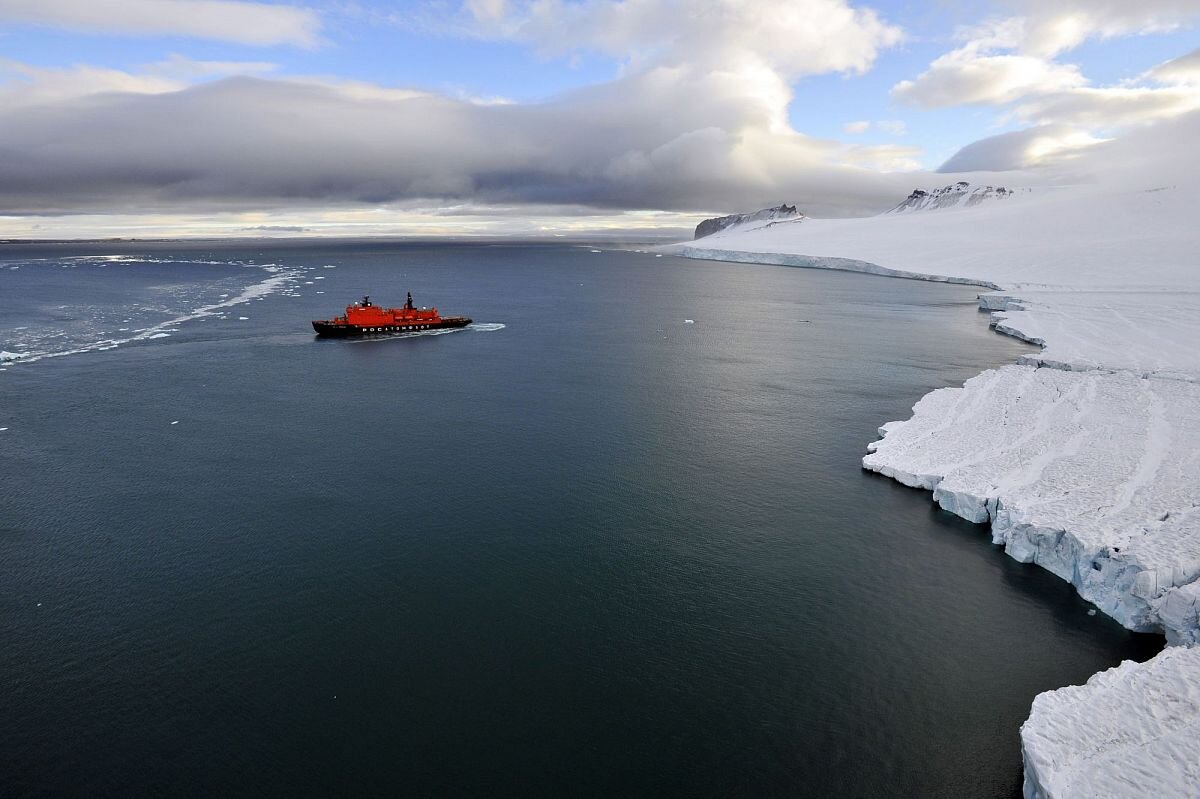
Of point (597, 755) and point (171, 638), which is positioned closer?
point (597, 755)

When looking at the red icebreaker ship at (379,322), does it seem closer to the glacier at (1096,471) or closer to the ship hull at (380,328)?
the ship hull at (380,328)

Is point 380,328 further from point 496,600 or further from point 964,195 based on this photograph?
point 964,195

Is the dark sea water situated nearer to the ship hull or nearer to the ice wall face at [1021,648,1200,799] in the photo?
the ice wall face at [1021,648,1200,799]

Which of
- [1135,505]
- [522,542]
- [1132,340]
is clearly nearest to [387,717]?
[522,542]

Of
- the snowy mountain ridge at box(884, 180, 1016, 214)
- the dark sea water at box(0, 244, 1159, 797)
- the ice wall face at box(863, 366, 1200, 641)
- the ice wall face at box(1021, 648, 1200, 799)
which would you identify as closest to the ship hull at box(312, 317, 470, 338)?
the dark sea water at box(0, 244, 1159, 797)

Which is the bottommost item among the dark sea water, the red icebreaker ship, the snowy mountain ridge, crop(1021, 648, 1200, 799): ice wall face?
the dark sea water

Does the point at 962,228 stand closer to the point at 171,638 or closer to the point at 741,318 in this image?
the point at 741,318

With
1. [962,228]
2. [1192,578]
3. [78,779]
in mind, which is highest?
[962,228]

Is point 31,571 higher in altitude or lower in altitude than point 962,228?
lower
